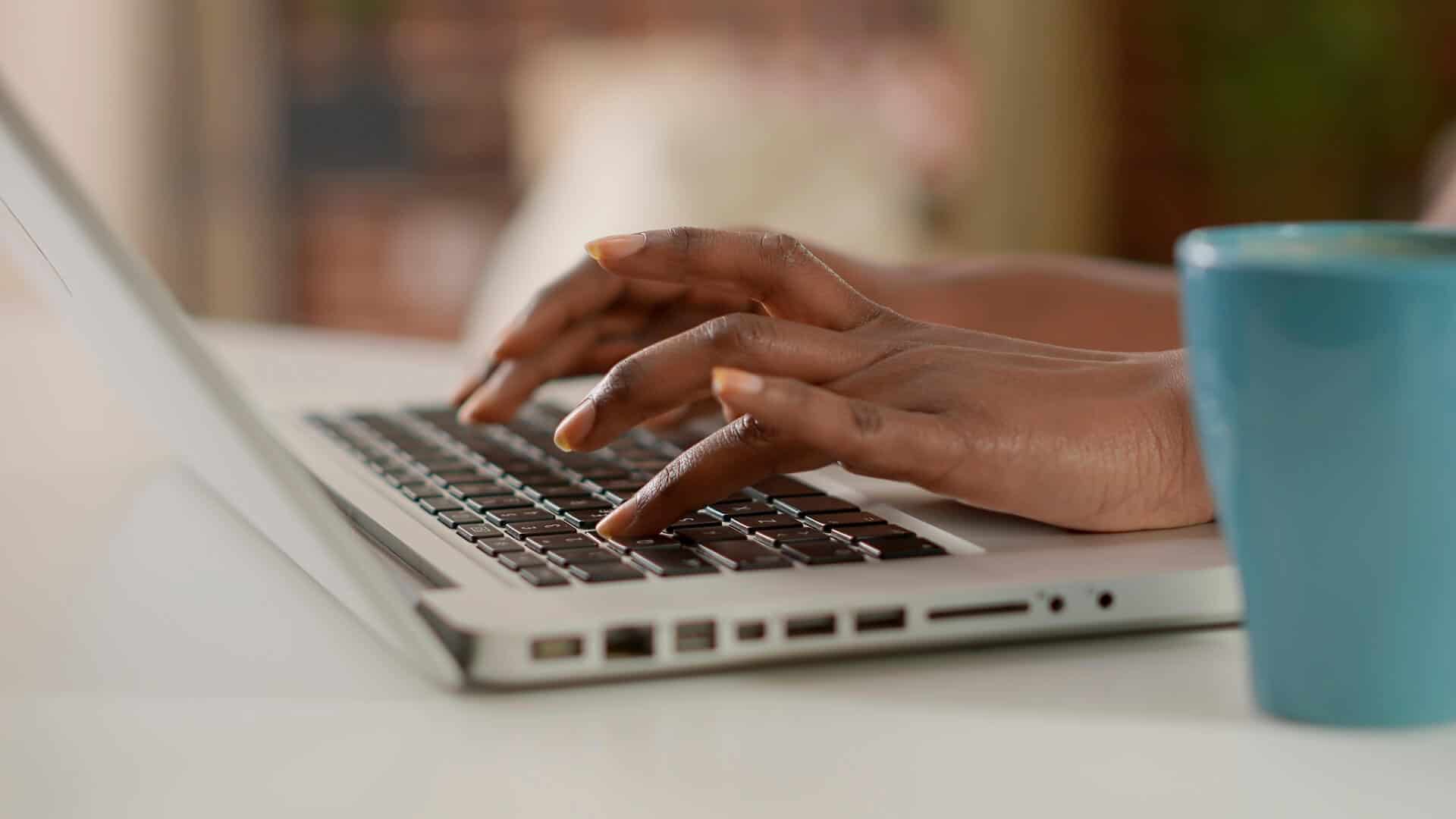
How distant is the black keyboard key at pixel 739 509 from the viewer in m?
0.64

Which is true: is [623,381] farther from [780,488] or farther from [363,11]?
[363,11]

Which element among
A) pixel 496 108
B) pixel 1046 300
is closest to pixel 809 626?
pixel 1046 300

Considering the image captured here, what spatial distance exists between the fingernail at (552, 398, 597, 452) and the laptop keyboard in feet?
0.11

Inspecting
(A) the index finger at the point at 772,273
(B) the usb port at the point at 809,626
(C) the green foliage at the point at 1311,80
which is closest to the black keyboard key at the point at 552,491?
(A) the index finger at the point at 772,273

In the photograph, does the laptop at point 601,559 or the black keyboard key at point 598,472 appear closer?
the laptop at point 601,559

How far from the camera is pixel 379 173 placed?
397 centimetres

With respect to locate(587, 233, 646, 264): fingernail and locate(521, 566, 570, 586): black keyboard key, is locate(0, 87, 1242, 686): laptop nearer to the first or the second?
locate(521, 566, 570, 586): black keyboard key

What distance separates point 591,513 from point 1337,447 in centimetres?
32

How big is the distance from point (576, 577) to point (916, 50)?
3616 mm

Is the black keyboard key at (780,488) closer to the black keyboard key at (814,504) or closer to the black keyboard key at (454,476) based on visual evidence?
the black keyboard key at (814,504)

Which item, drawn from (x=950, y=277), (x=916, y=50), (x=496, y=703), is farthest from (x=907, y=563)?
(x=916, y=50)

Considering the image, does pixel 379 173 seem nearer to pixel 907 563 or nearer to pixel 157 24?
pixel 157 24

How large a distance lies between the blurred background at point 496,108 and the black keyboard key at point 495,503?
2.96m

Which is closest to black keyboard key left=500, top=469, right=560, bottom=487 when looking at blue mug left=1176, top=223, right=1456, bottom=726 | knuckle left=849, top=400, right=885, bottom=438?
knuckle left=849, top=400, right=885, bottom=438
